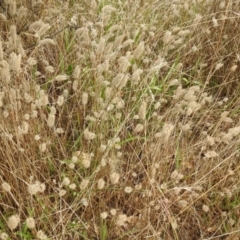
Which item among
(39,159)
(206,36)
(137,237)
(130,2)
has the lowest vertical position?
(137,237)

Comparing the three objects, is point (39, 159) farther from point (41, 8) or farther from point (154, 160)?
point (41, 8)

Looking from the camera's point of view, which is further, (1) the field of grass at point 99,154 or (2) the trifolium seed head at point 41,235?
(1) the field of grass at point 99,154

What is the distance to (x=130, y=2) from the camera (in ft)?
6.64

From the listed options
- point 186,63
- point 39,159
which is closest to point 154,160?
point 39,159

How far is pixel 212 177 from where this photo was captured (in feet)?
5.02

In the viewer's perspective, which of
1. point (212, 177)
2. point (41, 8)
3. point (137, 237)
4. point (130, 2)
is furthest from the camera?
point (130, 2)

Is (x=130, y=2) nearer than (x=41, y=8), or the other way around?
(x=41, y=8)

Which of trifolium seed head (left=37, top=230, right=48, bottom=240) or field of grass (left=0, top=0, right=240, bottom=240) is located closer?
trifolium seed head (left=37, top=230, right=48, bottom=240)

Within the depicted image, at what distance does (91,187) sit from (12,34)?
502mm

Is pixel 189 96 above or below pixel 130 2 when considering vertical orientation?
below

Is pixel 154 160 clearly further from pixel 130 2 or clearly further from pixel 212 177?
pixel 130 2

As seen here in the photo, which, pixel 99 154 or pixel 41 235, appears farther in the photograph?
pixel 99 154

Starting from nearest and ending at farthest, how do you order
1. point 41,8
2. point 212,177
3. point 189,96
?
point 189,96
point 212,177
point 41,8

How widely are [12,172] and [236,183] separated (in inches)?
30.0
